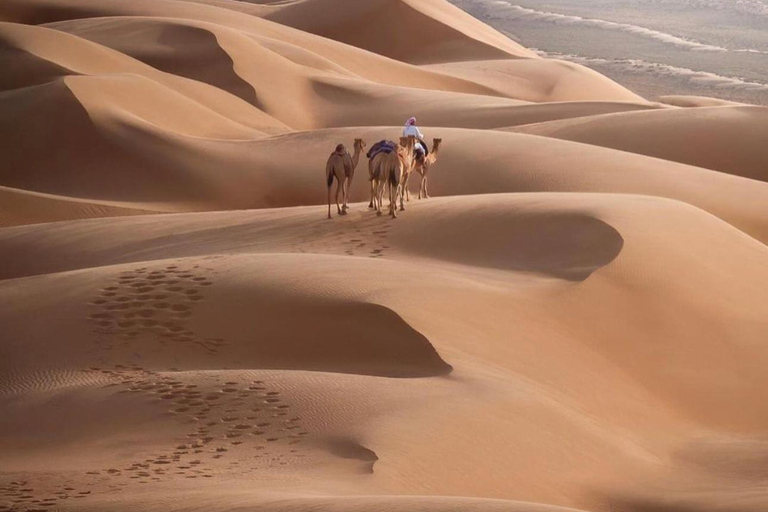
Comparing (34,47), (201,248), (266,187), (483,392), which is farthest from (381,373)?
(34,47)

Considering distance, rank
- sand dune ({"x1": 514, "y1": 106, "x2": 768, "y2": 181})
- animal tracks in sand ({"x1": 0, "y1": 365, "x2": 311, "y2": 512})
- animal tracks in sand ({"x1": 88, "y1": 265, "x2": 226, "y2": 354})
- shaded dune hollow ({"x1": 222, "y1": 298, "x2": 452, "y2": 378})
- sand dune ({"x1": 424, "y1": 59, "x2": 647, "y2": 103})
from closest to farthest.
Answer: animal tracks in sand ({"x1": 0, "y1": 365, "x2": 311, "y2": 512})
shaded dune hollow ({"x1": 222, "y1": 298, "x2": 452, "y2": 378})
animal tracks in sand ({"x1": 88, "y1": 265, "x2": 226, "y2": 354})
sand dune ({"x1": 514, "y1": 106, "x2": 768, "y2": 181})
sand dune ({"x1": 424, "y1": 59, "x2": 647, "y2": 103})

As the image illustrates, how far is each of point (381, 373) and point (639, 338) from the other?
2922mm

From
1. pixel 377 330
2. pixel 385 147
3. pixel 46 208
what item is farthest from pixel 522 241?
pixel 46 208

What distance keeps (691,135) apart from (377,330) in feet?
46.5

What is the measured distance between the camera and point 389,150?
1296 centimetres

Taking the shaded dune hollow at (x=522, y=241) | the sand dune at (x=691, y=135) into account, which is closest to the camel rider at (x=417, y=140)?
the shaded dune hollow at (x=522, y=241)

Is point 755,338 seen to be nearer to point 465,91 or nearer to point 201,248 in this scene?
point 201,248

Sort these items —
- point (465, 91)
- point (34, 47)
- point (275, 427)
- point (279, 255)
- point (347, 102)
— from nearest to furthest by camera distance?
point (275, 427)
point (279, 255)
point (34, 47)
point (347, 102)
point (465, 91)

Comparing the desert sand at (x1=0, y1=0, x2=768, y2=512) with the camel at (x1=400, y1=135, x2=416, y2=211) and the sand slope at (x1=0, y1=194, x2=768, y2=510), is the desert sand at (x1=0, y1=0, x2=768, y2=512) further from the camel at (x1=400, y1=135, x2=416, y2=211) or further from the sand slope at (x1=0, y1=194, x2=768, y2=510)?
the camel at (x1=400, y1=135, x2=416, y2=211)

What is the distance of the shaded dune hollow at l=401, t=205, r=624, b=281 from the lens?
1245 centimetres

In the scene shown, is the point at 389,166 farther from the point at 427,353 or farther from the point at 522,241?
the point at 427,353

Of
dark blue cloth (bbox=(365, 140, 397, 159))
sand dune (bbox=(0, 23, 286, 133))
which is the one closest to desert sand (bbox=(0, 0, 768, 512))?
dark blue cloth (bbox=(365, 140, 397, 159))

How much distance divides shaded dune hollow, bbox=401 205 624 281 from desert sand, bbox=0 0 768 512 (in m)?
0.04

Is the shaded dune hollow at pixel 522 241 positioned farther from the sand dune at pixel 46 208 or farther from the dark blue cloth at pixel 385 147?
the sand dune at pixel 46 208
